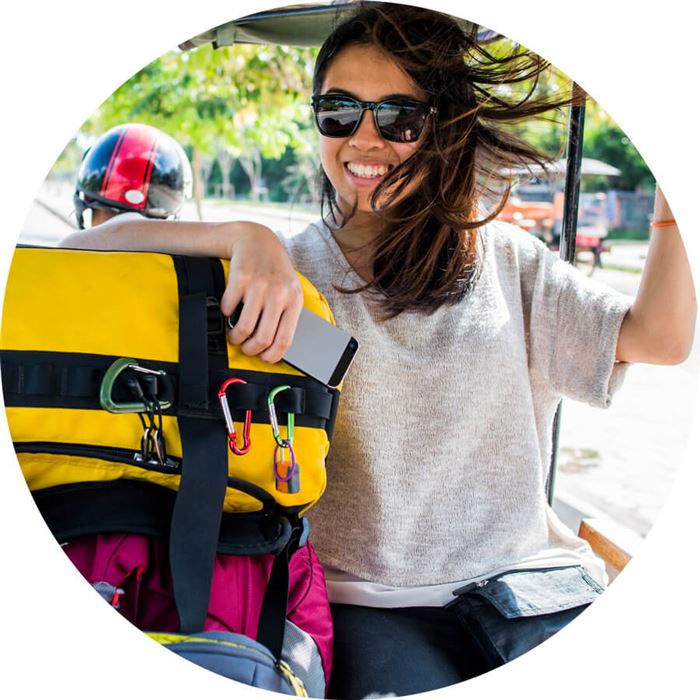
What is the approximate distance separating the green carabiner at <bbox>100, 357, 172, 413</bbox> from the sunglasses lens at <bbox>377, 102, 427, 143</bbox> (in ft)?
2.45

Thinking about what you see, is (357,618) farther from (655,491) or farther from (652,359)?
(655,491)

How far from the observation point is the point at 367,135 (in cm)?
158

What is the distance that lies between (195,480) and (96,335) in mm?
256

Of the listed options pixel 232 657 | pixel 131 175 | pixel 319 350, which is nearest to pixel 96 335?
pixel 319 350

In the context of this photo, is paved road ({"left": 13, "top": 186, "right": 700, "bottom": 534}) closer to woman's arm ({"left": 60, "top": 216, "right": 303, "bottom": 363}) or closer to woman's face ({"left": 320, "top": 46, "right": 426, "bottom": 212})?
woman's face ({"left": 320, "top": 46, "right": 426, "bottom": 212})

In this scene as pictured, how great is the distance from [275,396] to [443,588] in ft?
1.95

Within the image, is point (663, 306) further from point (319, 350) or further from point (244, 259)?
point (244, 259)

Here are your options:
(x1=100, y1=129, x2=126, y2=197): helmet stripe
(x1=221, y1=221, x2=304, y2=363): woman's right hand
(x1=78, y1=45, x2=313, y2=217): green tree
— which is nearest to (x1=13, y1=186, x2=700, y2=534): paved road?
(x1=78, y1=45, x2=313, y2=217): green tree

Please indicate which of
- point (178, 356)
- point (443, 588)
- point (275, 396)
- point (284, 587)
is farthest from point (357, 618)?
point (178, 356)

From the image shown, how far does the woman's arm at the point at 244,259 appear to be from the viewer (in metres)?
1.19

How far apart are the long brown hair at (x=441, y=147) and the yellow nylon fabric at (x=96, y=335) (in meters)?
0.53

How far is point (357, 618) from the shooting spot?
149cm

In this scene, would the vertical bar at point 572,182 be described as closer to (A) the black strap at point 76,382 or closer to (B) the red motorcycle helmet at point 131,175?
(A) the black strap at point 76,382

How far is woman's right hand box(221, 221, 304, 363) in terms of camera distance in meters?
1.19
